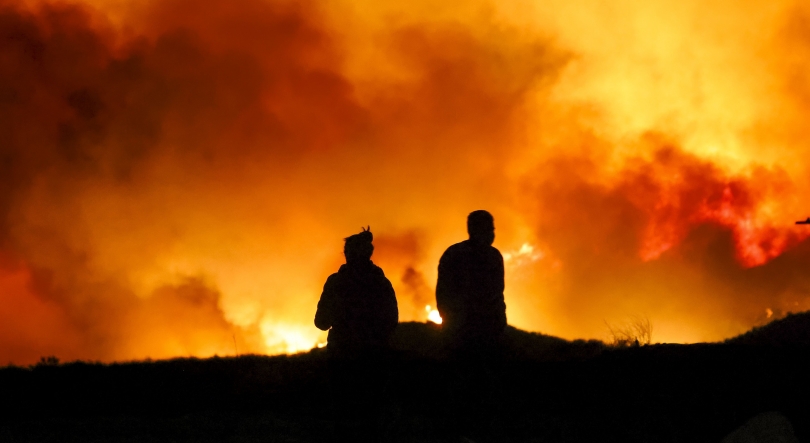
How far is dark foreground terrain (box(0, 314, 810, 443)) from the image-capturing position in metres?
9.91

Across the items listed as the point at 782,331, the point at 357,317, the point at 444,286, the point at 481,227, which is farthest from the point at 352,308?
the point at 782,331

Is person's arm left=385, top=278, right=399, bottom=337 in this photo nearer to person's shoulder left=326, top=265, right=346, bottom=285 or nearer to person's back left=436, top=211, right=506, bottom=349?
person's shoulder left=326, top=265, right=346, bottom=285

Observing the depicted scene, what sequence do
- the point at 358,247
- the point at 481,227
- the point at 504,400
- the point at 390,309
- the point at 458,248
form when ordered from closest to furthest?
the point at 481,227, the point at 458,248, the point at 504,400, the point at 358,247, the point at 390,309

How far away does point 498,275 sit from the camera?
985 cm

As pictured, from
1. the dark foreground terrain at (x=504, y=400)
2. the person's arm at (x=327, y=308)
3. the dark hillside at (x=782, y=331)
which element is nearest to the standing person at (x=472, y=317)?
the dark foreground terrain at (x=504, y=400)

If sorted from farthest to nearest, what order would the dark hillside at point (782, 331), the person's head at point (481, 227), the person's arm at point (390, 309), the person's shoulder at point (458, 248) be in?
the dark hillside at point (782, 331)
the person's arm at point (390, 309)
the person's shoulder at point (458, 248)
the person's head at point (481, 227)

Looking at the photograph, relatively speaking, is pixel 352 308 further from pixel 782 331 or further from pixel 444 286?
pixel 782 331

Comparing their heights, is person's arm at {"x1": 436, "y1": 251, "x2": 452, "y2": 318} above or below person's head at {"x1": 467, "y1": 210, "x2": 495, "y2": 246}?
below

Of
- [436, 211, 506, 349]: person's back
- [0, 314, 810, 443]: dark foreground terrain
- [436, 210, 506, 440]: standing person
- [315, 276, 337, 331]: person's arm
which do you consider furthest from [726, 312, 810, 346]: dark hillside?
[315, 276, 337, 331]: person's arm

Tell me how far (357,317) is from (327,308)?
483 mm

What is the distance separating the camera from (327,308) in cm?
1140

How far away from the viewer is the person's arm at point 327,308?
1138cm

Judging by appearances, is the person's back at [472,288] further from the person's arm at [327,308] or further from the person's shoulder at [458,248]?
the person's arm at [327,308]

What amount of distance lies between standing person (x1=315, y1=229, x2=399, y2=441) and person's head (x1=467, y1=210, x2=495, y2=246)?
2134mm
